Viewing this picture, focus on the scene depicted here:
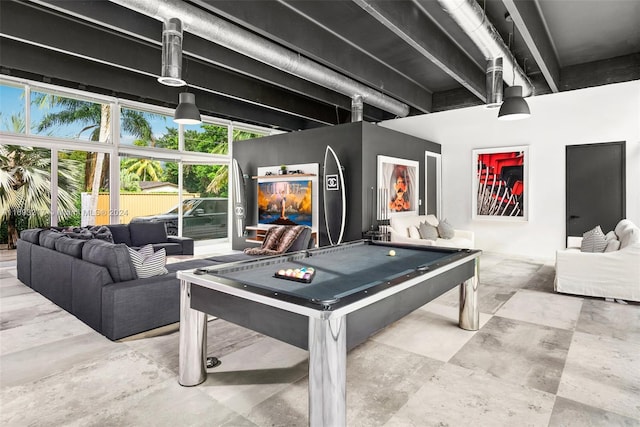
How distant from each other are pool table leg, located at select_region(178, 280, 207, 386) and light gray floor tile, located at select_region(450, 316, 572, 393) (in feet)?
5.93

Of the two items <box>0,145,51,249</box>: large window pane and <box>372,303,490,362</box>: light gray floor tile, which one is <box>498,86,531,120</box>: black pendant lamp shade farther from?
<box>0,145,51,249</box>: large window pane

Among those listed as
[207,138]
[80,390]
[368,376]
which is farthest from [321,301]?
[207,138]

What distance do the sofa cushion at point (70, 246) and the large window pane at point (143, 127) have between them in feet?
12.8

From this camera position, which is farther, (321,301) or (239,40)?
(239,40)

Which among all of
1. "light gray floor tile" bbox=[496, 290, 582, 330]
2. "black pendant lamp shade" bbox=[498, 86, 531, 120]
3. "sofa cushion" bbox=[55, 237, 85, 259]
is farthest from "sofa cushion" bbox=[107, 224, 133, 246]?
"black pendant lamp shade" bbox=[498, 86, 531, 120]

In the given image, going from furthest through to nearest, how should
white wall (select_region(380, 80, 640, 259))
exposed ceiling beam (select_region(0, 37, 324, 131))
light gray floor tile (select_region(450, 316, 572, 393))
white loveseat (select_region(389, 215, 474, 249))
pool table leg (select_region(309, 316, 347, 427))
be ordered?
white wall (select_region(380, 80, 640, 259))
white loveseat (select_region(389, 215, 474, 249))
exposed ceiling beam (select_region(0, 37, 324, 131))
light gray floor tile (select_region(450, 316, 572, 393))
pool table leg (select_region(309, 316, 347, 427))

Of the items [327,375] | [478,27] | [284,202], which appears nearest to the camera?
[327,375]

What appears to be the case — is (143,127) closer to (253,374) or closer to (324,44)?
(324,44)

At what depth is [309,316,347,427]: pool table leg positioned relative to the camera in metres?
1.62

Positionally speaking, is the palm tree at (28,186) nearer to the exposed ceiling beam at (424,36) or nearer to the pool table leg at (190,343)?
the pool table leg at (190,343)

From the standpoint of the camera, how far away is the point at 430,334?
10.6 ft

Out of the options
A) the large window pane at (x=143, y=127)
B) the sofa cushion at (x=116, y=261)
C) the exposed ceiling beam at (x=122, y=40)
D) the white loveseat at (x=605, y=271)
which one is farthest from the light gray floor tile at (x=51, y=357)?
the large window pane at (x=143, y=127)

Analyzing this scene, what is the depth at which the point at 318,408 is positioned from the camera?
5.35 ft

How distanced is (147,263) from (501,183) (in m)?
6.89
